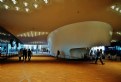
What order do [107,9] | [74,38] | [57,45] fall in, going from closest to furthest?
[107,9], [74,38], [57,45]

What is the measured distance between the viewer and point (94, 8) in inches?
777

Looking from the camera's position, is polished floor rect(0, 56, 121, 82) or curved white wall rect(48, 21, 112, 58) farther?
curved white wall rect(48, 21, 112, 58)

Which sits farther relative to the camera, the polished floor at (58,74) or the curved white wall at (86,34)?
the curved white wall at (86,34)

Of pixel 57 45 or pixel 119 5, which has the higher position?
pixel 119 5

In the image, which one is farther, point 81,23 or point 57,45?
point 57,45

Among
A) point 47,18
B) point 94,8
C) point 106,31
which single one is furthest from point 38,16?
point 106,31

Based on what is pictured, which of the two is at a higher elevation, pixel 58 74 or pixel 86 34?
pixel 86 34

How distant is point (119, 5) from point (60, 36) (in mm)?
13970

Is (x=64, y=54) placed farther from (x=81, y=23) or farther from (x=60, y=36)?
(x=81, y=23)

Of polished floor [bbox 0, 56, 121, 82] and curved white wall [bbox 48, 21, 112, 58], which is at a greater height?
curved white wall [bbox 48, 21, 112, 58]

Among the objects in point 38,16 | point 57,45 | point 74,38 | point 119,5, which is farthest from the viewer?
point 57,45

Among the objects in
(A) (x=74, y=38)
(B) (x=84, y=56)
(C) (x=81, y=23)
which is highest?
(C) (x=81, y=23)

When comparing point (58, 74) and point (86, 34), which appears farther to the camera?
point (86, 34)

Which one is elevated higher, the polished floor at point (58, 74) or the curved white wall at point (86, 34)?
the curved white wall at point (86, 34)
